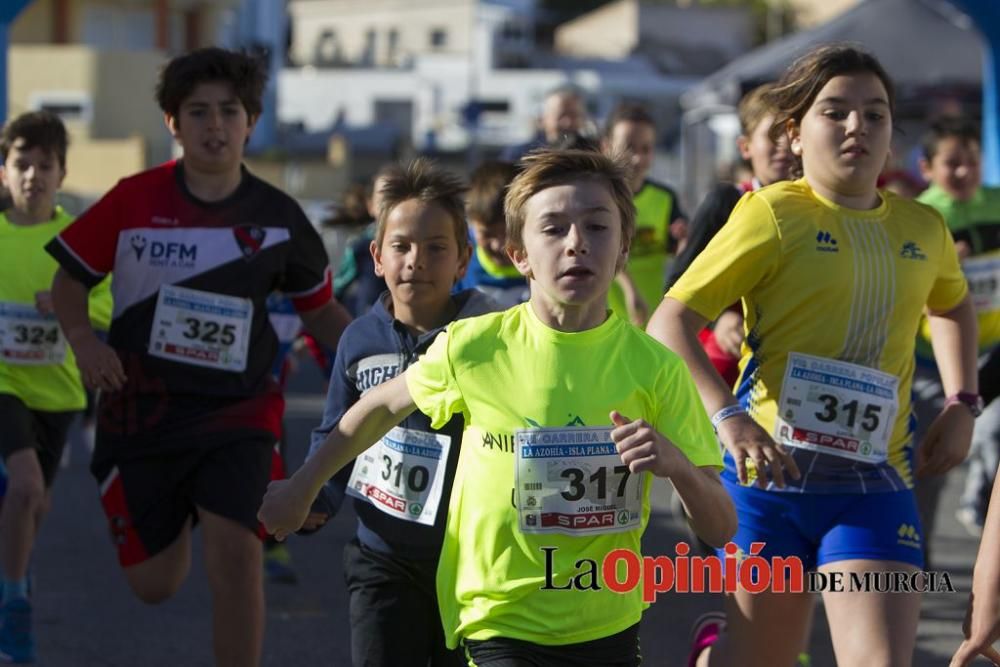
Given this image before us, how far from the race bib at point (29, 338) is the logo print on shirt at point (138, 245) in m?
1.27

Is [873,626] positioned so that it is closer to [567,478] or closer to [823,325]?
[823,325]

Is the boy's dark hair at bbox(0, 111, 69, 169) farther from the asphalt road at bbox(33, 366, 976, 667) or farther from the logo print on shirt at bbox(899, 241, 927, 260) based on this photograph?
the logo print on shirt at bbox(899, 241, 927, 260)

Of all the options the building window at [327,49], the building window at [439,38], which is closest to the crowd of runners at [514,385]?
the building window at [327,49]

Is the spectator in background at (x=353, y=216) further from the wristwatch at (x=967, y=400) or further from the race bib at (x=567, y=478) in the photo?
the race bib at (x=567, y=478)

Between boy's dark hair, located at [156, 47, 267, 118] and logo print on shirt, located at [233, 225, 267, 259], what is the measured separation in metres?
0.40

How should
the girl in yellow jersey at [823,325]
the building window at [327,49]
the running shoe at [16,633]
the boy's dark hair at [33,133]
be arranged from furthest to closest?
the building window at [327,49], the boy's dark hair at [33,133], the running shoe at [16,633], the girl in yellow jersey at [823,325]

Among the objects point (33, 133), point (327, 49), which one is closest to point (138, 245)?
point (33, 133)

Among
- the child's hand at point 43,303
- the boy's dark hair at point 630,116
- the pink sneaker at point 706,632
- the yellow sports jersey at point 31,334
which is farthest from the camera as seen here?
the boy's dark hair at point 630,116

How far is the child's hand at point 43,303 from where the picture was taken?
6.32 m

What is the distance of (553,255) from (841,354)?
111 cm

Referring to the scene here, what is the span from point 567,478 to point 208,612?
3.85 metres

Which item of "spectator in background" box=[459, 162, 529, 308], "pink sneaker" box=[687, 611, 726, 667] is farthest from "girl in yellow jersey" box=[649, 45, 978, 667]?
"spectator in background" box=[459, 162, 529, 308]

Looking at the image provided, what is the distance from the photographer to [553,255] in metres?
3.50

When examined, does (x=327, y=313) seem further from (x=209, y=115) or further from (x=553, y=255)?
(x=553, y=255)
